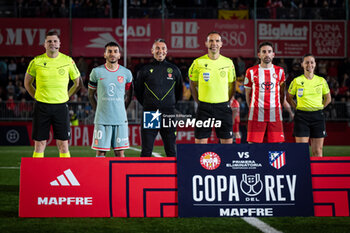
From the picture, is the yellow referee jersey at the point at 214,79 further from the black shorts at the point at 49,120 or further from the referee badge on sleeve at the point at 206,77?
the black shorts at the point at 49,120

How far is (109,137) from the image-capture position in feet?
22.6

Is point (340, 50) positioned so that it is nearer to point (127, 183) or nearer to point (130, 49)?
point (130, 49)

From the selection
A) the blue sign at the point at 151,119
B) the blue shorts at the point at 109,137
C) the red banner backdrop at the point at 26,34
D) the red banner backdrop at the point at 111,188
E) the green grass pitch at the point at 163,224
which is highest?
the red banner backdrop at the point at 26,34

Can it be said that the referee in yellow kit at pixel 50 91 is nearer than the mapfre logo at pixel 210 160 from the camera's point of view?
No

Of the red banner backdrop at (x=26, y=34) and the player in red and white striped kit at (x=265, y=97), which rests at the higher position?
the red banner backdrop at (x=26, y=34)

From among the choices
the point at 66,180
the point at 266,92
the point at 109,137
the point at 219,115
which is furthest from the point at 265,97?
the point at 66,180

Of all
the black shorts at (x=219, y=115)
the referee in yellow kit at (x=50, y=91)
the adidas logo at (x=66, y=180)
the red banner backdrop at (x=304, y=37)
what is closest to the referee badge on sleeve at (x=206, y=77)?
the black shorts at (x=219, y=115)

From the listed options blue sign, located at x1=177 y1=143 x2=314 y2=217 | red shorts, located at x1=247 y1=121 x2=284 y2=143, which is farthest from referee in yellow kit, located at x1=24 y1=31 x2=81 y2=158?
red shorts, located at x1=247 y1=121 x2=284 y2=143

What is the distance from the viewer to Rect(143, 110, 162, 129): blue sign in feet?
23.6

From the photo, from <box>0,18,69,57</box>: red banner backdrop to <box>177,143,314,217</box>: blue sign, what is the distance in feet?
56.6

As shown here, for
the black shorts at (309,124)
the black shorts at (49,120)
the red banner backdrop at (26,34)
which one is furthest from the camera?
the red banner backdrop at (26,34)

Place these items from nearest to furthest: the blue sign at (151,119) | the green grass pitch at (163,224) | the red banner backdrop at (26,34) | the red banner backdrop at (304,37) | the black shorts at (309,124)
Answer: the green grass pitch at (163,224) < the blue sign at (151,119) < the black shorts at (309,124) < the red banner backdrop at (26,34) < the red banner backdrop at (304,37)

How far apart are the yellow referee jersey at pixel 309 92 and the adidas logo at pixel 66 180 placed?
15.7ft

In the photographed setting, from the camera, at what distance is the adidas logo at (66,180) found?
16.8 ft
